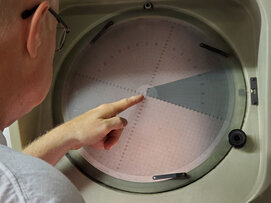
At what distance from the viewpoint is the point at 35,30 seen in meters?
0.73

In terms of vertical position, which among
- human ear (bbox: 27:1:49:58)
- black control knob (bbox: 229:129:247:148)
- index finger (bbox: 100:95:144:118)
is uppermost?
human ear (bbox: 27:1:49:58)

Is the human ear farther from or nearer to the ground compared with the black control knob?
farther from the ground

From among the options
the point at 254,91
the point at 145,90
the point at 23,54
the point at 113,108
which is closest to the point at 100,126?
the point at 113,108

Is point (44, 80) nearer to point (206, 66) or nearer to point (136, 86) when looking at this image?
point (136, 86)

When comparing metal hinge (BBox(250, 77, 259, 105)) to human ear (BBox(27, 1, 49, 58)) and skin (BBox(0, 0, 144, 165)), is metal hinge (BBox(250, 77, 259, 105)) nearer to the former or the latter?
skin (BBox(0, 0, 144, 165))

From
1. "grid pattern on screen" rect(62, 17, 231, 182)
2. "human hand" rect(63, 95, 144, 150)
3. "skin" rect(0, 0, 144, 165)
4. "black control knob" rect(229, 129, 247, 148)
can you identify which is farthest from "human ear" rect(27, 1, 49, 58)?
"black control knob" rect(229, 129, 247, 148)

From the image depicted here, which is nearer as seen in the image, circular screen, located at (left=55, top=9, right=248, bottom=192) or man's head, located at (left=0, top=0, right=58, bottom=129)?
man's head, located at (left=0, top=0, right=58, bottom=129)

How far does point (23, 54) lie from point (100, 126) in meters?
0.37

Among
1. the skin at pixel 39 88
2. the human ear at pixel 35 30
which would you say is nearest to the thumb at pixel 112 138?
the skin at pixel 39 88

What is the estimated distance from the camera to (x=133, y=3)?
4.14 feet

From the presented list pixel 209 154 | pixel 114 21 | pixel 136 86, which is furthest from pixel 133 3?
pixel 209 154

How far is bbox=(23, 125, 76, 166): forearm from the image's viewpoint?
1.07m

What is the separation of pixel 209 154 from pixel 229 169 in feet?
0.24

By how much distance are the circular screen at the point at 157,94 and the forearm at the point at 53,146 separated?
0.40ft
